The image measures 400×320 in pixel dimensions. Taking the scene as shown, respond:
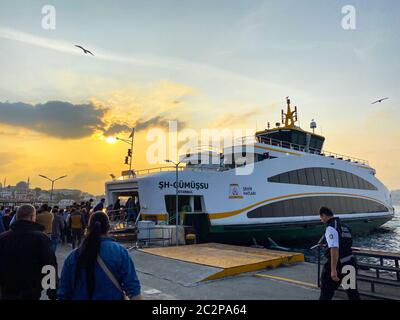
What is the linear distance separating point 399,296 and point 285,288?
193cm

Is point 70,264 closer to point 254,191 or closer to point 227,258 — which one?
point 227,258

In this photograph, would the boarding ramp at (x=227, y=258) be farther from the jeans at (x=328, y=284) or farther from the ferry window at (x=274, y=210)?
the ferry window at (x=274, y=210)

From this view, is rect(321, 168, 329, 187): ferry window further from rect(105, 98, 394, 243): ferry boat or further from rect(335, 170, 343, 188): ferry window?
rect(335, 170, 343, 188): ferry window

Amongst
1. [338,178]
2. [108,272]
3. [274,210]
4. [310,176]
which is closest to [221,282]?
[108,272]

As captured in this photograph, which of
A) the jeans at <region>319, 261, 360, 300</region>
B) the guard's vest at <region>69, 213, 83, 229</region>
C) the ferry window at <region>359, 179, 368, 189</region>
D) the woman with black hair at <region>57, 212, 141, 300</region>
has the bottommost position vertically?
the jeans at <region>319, 261, 360, 300</region>

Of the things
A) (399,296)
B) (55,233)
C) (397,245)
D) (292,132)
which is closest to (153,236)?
(55,233)

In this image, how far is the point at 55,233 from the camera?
351 inches

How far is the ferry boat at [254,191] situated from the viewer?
45.9 ft

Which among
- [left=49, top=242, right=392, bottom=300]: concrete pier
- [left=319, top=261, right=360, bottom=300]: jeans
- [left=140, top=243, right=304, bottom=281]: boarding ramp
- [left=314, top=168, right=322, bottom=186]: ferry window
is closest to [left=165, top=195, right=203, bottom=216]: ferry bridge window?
[left=140, top=243, right=304, bottom=281]: boarding ramp

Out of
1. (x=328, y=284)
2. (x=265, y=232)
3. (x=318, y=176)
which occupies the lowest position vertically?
(x=265, y=232)

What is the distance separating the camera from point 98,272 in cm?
257

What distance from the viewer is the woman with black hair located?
2572mm

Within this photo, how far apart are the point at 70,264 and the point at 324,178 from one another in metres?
19.8

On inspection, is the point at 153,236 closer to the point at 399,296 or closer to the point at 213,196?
the point at 213,196
